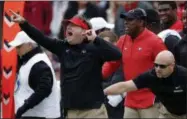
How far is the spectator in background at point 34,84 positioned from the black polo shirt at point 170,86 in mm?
1103

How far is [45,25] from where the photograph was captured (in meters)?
16.6

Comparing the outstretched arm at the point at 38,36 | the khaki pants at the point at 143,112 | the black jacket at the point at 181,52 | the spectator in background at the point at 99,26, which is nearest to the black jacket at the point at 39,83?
the outstretched arm at the point at 38,36

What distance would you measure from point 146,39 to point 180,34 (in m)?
1.11

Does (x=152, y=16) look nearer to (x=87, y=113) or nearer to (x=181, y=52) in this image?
(x=181, y=52)

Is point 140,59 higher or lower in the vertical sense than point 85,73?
lower

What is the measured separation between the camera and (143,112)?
10.1 metres

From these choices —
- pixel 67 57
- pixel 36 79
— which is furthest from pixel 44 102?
pixel 67 57

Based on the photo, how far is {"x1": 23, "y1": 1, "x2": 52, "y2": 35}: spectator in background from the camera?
52.5 ft

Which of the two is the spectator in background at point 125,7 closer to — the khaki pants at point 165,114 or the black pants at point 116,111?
the black pants at point 116,111

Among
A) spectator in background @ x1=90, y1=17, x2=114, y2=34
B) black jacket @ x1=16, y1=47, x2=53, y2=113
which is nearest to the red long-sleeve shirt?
black jacket @ x1=16, y1=47, x2=53, y2=113

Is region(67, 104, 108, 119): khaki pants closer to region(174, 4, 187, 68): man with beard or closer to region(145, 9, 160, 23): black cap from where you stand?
region(174, 4, 187, 68): man with beard

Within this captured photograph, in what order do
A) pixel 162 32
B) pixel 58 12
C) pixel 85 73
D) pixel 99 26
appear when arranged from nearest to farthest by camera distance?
pixel 85 73 → pixel 162 32 → pixel 99 26 → pixel 58 12

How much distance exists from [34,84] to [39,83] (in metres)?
0.12

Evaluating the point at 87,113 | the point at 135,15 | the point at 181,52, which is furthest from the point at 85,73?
the point at 181,52
